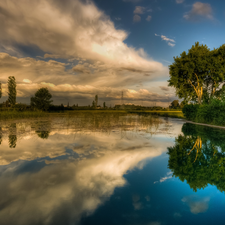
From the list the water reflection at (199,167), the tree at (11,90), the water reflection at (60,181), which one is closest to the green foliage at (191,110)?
the water reflection at (199,167)

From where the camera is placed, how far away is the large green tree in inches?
1204

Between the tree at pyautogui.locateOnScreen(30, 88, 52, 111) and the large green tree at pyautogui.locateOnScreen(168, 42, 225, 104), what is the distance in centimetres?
4810

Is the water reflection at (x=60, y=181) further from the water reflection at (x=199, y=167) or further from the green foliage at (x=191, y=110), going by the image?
the green foliage at (x=191, y=110)

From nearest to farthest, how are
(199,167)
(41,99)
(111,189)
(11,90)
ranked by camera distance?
(111,189)
(199,167)
(11,90)
(41,99)

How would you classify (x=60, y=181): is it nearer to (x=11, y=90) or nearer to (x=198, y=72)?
(x=198, y=72)

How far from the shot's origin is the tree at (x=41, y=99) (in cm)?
6350

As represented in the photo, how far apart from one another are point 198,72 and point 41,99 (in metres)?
55.1

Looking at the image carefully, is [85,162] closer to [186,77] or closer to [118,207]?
[118,207]

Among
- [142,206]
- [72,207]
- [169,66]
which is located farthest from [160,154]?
[169,66]

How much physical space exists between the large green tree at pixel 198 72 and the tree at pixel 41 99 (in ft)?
158

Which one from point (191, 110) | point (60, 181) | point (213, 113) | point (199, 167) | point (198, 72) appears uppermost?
point (198, 72)

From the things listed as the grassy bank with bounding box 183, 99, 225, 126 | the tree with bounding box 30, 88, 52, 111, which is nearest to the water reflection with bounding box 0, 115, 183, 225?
the grassy bank with bounding box 183, 99, 225, 126

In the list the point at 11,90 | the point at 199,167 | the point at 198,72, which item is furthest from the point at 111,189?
the point at 11,90

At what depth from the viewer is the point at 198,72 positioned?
33.2 metres
